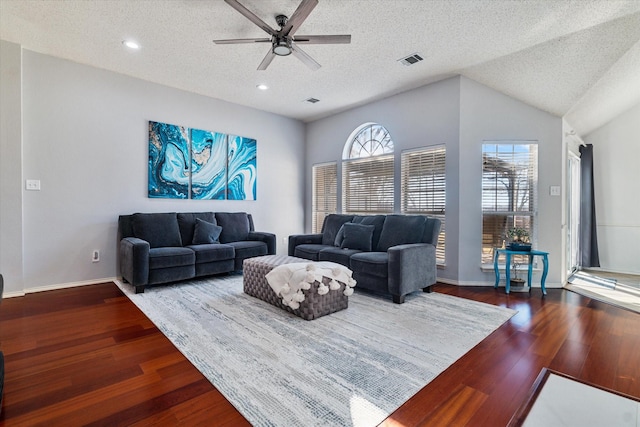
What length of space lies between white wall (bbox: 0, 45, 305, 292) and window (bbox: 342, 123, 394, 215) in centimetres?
262

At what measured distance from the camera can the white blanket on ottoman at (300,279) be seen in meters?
2.72

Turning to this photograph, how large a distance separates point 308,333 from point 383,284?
122 cm

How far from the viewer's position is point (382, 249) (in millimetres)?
4039

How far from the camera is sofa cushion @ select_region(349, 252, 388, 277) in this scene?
334cm

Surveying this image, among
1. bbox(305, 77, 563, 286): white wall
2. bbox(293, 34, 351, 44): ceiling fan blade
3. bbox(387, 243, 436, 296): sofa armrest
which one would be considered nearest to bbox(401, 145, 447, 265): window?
bbox(305, 77, 563, 286): white wall

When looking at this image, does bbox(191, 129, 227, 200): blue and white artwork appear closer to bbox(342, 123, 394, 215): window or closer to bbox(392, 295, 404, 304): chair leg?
bbox(342, 123, 394, 215): window

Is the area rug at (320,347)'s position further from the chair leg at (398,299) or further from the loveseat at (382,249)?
the loveseat at (382,249)

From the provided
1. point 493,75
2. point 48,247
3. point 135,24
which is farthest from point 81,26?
point 493,75

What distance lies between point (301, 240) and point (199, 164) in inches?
82.1

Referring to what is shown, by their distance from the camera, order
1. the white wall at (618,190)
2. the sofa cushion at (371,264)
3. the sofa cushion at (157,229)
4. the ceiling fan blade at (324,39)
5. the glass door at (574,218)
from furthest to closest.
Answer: the white wall at (618,190), the glass door at (574,218), the sofa cushion at (157,229), the sofa cushion at (371,264), the ceiling fan blade at (324,39)

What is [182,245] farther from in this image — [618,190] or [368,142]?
[618,190]

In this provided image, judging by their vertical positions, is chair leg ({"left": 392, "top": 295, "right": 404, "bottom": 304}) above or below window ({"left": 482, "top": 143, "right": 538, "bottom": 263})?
below

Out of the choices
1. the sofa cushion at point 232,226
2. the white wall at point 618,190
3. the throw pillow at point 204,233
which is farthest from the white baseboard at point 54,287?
the white wall at point 618,190

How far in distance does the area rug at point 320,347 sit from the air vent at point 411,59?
2872mm
